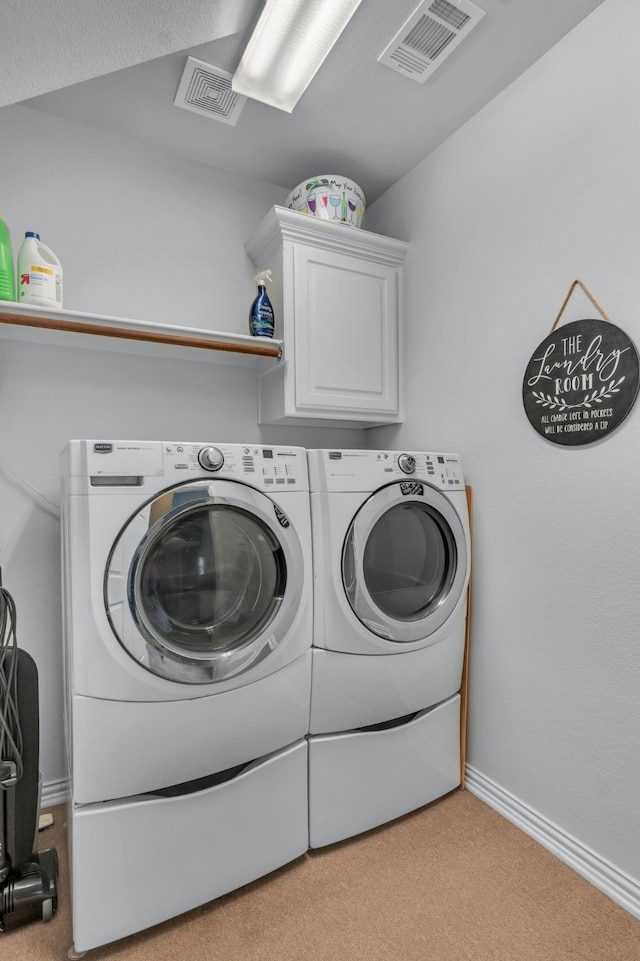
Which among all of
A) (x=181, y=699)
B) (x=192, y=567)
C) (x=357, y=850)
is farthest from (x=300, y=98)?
(x=357, y=850)

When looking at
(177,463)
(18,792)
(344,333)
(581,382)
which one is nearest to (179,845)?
(18,792)

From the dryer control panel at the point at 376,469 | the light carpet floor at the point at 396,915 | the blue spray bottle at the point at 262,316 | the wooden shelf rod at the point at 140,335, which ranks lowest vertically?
the light carpet floor at the point at 396,915

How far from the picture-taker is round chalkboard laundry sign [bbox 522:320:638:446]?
4.75 feet

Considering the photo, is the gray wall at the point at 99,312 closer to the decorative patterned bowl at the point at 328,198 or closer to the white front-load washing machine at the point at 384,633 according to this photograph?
the decorative patterned bowl at the point at 328,198

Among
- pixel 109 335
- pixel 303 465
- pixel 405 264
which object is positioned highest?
pixel 405 264

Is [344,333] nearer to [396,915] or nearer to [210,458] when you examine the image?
[210,458]

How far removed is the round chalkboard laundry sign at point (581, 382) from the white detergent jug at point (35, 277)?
5.63ft

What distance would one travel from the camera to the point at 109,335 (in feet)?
5.79

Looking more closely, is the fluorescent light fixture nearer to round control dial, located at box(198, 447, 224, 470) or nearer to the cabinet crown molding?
the cabinet crown molding

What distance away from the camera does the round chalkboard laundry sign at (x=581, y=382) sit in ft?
4.75

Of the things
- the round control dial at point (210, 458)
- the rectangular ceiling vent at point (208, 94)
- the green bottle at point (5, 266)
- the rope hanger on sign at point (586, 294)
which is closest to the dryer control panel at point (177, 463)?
the round control dial at point (210, 458)

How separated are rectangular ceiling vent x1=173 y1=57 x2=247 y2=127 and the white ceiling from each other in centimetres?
3

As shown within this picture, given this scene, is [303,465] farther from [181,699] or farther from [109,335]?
[109,335]

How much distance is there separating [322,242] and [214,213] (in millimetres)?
559
